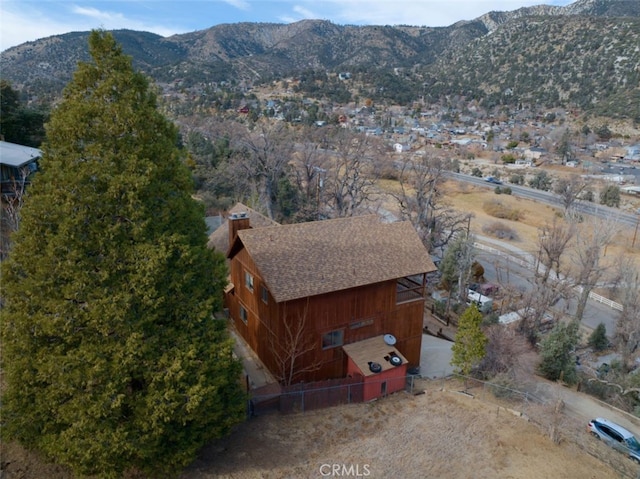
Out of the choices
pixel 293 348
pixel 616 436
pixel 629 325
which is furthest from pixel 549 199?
pixel 293 348

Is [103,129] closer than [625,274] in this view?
Yes

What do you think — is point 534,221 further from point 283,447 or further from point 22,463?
point 22,463

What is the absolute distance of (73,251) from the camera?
10.1m

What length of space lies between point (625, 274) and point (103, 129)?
32433mm

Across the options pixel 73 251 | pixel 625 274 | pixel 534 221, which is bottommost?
pixel 534 221

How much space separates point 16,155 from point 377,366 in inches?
946

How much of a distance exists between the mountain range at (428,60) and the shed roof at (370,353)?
83.6 meters

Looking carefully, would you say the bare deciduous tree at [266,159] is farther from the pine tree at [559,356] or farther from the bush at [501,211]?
the bush at [501,211]

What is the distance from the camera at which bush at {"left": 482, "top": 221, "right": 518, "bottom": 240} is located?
5497cm

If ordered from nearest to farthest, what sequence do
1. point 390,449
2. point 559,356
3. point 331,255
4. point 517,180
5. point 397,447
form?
point 390,449
point 397,447
point 331,255
point 559,356
point 517,180

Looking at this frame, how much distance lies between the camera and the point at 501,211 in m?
63.0

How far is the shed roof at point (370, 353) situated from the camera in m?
17.2

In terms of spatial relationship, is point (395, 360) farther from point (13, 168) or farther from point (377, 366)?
point (13, 168)

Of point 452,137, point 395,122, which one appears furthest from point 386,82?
point 452,137
